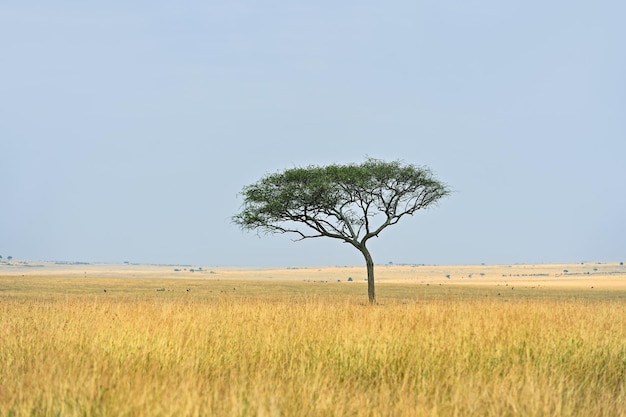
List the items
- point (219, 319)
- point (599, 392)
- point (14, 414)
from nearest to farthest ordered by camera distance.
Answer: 1. point (14, 414)
2. point (599, 392)
3. point (219, 319)

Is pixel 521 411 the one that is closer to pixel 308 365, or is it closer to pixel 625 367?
pixel 308 365

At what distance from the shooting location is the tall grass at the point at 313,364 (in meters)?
7.93

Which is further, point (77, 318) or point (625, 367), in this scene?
point (77, 318)

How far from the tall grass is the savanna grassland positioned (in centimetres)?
4

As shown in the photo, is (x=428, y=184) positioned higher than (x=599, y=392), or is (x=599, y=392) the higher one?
(x=428, y=184)

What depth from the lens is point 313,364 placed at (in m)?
11.3

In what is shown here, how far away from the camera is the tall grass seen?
7.93 m

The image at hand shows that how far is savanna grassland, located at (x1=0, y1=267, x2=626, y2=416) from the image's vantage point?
793 cm

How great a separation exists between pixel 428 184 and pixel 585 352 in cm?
3385

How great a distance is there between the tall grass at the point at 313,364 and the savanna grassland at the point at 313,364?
36 millimetres

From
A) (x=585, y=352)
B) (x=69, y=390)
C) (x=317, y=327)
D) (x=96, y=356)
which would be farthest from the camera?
(x=317, y=327)

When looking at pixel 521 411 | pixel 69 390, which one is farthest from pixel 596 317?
pixel 69 390

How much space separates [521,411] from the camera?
7.80 m

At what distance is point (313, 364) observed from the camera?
1133cm
